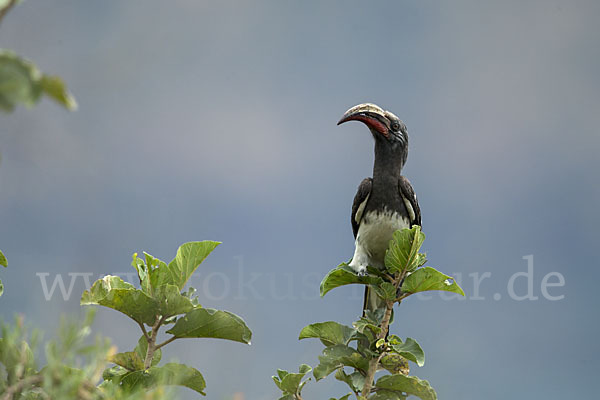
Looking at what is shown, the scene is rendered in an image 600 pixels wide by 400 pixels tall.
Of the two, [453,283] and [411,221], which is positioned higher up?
[411,221]

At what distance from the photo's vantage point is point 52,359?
1.95 ft

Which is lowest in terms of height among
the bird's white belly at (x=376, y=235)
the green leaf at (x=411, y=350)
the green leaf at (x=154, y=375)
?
the green leaf at (x=154, y=375)

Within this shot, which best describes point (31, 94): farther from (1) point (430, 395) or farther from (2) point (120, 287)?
(1) point (430, 395)

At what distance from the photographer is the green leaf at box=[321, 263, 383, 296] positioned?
5.18 feet

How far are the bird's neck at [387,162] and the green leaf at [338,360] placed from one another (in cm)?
112

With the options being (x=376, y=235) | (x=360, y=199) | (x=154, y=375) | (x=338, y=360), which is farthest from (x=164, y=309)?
(x=360, y=199)

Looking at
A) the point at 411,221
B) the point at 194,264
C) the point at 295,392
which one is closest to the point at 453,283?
the point at 295,392

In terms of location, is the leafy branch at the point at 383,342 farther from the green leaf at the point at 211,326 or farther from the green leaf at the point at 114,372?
the green leaf at the point at 114,372

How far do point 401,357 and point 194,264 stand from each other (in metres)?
0.64

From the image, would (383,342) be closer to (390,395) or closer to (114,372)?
(390,395)

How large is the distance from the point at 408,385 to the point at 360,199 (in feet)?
3.80

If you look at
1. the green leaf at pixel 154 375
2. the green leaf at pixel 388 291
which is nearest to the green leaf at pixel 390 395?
the green leaf at pixel 388 291

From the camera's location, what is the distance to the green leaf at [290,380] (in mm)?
1351

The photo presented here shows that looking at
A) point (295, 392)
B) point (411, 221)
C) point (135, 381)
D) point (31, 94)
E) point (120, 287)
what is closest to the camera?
point (31, 94)
